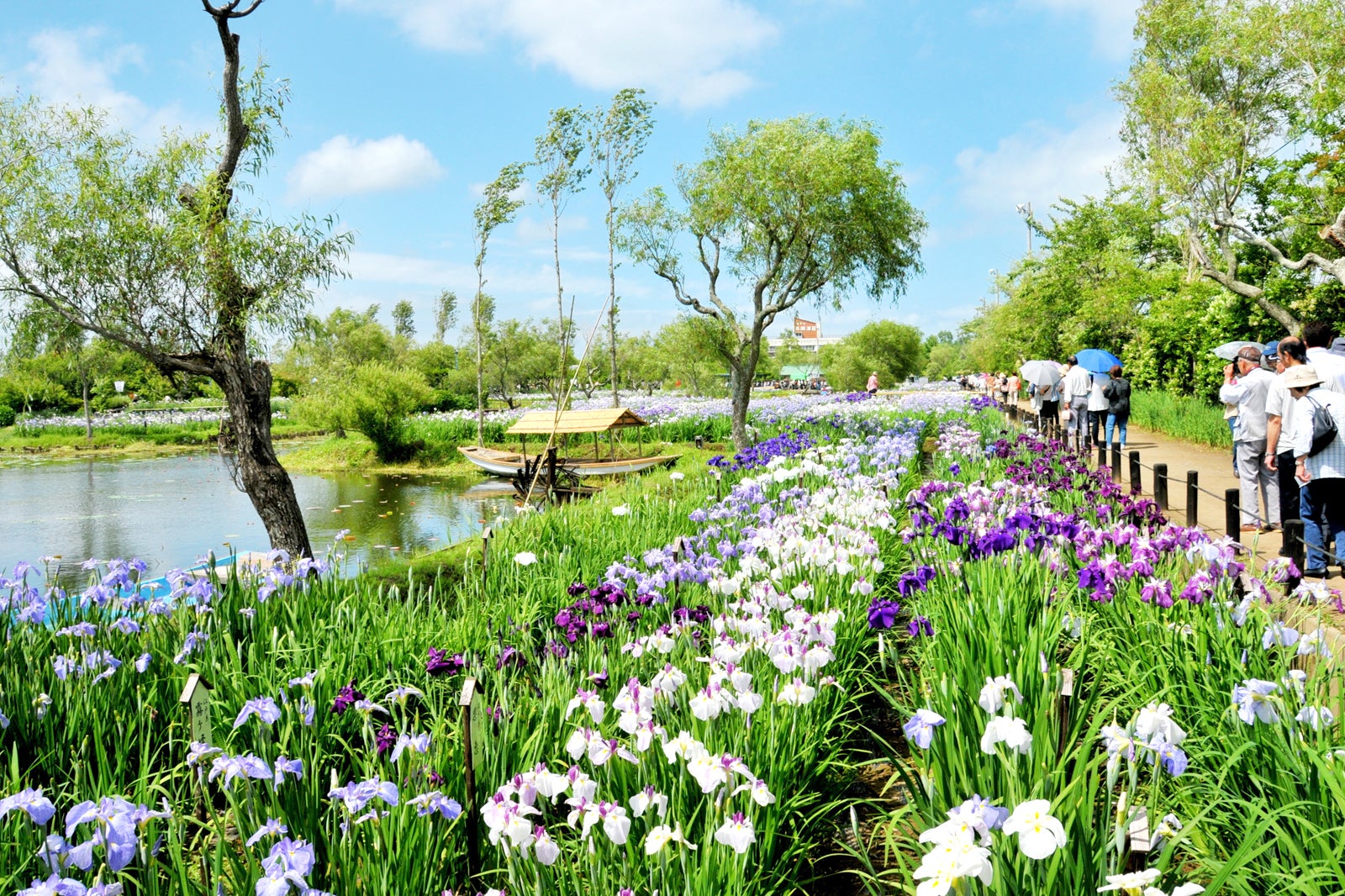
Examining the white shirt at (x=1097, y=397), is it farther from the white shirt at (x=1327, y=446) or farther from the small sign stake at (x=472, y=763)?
the small sign stake at (x=472, y=763)

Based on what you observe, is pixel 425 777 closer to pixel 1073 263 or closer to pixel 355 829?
pixel 355 829

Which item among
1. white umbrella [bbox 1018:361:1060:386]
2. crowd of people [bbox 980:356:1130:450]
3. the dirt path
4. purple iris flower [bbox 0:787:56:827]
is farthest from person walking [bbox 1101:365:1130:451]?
purple iris flower [bbox 0:787:56:827]

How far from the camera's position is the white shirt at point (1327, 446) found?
5.68 meters

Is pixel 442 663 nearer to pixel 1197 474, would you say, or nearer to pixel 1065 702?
pixel 1065 702

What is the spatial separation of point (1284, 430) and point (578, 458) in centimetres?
1456

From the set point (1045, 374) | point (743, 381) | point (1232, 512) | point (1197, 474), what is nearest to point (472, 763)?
point (1232, 512)

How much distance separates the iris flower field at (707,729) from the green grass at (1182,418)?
12.9m

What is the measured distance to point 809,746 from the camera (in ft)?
9.26

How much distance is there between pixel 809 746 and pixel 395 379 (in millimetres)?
24322

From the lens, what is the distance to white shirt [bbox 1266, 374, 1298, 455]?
609 centimetres

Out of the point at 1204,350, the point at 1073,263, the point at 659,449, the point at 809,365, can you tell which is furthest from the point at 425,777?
the point at 809,365

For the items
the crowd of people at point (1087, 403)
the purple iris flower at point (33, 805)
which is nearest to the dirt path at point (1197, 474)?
the crowd of people at point (1087, 403)

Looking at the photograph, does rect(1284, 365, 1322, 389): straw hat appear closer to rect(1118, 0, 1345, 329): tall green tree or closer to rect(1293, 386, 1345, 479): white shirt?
rect(1293, 386, 1345, 479): white shirt

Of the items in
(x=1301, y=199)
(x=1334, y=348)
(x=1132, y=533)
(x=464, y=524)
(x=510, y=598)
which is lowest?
(x=464, y=524)
